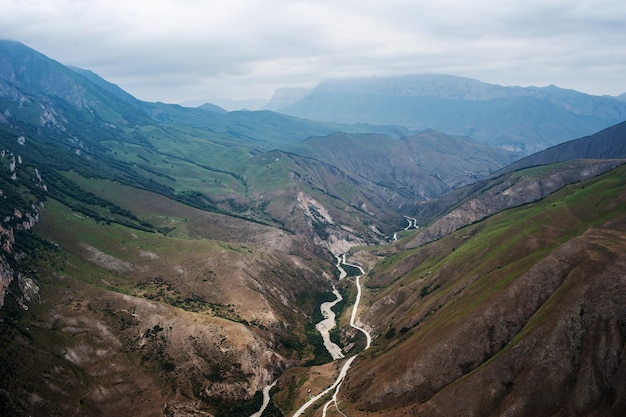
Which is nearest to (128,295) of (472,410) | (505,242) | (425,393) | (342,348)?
(342,348)

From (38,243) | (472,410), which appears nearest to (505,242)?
(472,410)

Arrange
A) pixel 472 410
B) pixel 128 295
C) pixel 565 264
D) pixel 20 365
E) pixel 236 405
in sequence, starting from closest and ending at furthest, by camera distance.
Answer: pixel 472 410 → pixel 20 365 → pixel 565 264 → pixel 236 405 → pixel 128 295

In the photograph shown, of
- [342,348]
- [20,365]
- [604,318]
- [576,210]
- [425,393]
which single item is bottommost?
[342,348]

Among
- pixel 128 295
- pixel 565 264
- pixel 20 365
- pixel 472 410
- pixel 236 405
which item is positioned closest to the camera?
pixel 472 410

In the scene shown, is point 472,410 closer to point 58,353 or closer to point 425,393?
point 425,393

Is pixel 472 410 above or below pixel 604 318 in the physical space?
below

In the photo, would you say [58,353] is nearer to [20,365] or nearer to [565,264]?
[20,365]

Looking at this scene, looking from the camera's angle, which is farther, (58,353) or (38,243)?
(38,243)
